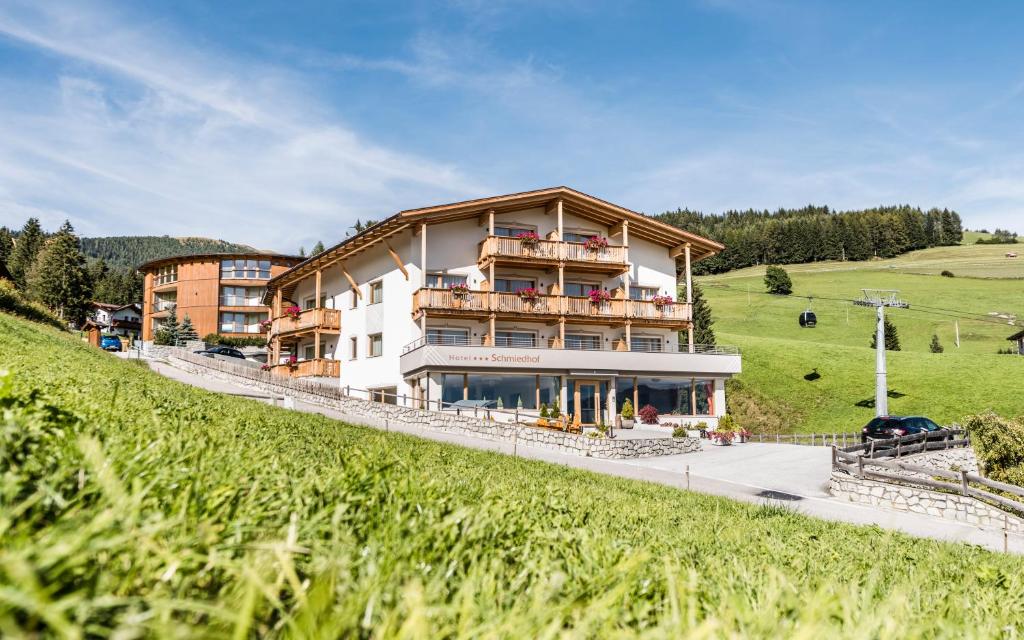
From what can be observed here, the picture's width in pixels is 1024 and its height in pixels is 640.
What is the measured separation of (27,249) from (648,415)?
112 m

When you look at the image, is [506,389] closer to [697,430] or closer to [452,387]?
[452,387]

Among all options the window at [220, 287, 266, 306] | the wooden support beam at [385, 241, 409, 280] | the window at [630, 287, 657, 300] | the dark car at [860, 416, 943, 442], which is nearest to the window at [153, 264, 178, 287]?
the window at [220, 287, 266, 306]

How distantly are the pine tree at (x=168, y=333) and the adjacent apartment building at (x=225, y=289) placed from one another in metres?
1.89

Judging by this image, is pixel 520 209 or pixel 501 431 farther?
pixel 520 209

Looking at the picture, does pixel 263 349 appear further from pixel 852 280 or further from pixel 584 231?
pixel 852 280

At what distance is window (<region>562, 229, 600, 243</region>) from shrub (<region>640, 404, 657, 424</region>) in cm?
1029

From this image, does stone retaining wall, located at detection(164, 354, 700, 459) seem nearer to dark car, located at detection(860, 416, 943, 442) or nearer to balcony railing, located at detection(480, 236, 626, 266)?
dark car, located at detection(860, 416, 943, 442)

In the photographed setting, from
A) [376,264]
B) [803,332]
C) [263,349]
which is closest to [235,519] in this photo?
[376,264]

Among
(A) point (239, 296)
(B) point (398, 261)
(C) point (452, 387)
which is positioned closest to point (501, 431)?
(C) point (452, 387)

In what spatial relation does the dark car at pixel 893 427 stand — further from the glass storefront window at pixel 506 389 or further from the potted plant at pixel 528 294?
the potted plant at pixel 528 294

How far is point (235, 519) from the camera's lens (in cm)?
221

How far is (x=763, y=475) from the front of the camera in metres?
23.3

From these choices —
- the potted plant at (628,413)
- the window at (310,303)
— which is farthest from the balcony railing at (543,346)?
the window at (310,303)

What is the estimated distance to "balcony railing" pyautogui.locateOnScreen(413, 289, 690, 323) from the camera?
1394 inches
